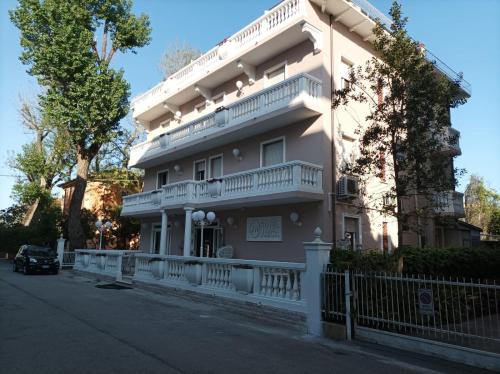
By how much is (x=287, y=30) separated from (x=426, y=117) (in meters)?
6.87

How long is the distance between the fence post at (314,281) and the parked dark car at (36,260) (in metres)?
18.8

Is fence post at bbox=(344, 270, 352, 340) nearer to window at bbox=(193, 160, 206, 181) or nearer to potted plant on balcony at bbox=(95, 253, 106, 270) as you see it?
window at bbox=(193, 160, 206, 181)

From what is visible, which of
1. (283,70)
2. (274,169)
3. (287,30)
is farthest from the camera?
(283,70)

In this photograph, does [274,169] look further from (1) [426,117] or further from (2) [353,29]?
(2) [353,29]

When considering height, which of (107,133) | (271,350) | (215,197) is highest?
(107,133)

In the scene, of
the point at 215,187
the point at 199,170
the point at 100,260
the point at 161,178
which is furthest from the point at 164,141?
the point at 100,260

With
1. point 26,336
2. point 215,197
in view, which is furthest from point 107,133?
point 26,336

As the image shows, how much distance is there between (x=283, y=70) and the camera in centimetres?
1661

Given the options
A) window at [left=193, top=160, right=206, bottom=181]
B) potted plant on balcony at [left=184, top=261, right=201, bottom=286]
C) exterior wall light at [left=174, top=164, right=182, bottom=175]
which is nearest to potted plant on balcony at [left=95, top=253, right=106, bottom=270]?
exterior wall light at [left=174, top=164, right=182, bottom=175]

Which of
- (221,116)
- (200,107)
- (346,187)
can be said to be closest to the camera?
(346,187)

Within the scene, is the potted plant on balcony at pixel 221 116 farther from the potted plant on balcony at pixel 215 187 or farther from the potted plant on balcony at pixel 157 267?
the potted plant on balcony at pixel 157 267

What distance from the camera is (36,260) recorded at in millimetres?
22219

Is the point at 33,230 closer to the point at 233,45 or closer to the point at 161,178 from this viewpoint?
the point at 161,178

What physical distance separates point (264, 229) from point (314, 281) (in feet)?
23.3
